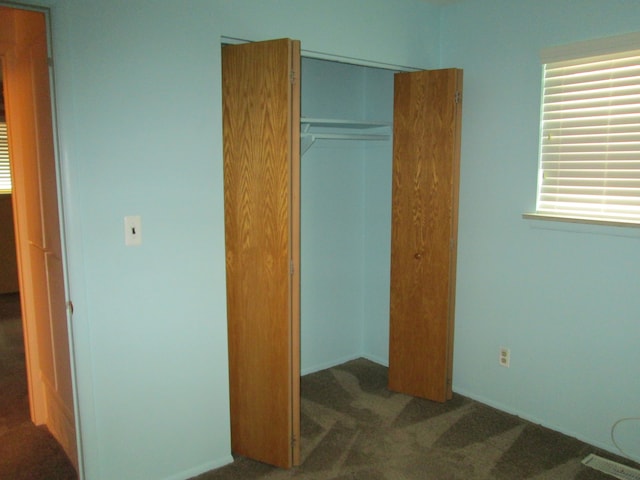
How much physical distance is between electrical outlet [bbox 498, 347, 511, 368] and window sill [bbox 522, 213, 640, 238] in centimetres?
80

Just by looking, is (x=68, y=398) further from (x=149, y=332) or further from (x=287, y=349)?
(x=287, y=349)

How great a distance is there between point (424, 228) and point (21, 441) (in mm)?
2661

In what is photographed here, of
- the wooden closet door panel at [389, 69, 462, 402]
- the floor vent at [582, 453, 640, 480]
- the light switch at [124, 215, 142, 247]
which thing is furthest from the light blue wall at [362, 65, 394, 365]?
the light switch at [124, 215, 142, 247]

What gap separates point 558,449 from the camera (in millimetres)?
2855

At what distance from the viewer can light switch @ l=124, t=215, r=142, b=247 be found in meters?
2.29

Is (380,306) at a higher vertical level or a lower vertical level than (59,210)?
→ lower

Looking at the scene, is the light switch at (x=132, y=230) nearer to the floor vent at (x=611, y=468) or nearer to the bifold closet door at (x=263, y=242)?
the bifold closet door at (x=263, y=242)

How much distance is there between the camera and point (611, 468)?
2660mm

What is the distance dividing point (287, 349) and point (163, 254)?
750 mm

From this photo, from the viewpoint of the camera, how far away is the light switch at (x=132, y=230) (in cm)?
229

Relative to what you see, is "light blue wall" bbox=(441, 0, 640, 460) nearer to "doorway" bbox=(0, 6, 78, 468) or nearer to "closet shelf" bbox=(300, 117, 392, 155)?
"closet shelf" bbox=(300, 117, 392, 155)

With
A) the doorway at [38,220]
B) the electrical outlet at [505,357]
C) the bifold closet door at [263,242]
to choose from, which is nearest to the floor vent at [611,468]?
the electrical outlet at [505,357]

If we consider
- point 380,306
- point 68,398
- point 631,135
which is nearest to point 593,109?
point 631,135

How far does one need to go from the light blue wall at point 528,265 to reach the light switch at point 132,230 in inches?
81.3
